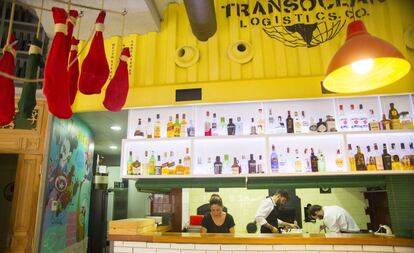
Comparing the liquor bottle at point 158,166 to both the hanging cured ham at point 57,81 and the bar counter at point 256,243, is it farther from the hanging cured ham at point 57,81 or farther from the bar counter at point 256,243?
the hanging cured ham at point 57,81

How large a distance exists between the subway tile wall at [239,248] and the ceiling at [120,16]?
9.37ft

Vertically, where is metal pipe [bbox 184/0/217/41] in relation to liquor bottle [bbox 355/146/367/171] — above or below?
above

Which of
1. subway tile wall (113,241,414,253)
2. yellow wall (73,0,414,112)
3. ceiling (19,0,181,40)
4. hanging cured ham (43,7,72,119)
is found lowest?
subway tile wall (113,241,414,253)

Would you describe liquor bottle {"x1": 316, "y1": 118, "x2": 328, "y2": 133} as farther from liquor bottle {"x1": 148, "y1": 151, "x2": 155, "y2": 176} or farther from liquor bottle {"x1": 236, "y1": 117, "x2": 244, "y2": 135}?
liquor bottle {"x1": 148, "y1": 151, "x2": 155, "y2": 176}

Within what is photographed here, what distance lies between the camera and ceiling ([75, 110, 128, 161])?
15.7 ft

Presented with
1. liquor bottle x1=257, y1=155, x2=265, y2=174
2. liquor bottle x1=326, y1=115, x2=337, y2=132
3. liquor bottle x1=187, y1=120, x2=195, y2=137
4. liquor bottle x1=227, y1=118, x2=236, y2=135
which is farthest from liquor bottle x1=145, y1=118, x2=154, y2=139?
liquor bottle x1=326, y1=115, x2=337, y2=132

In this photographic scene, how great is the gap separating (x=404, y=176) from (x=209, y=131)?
97.2 inches

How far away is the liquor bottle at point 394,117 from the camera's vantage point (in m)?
3.77

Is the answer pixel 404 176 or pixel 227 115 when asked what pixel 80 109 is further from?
pixel 404 176

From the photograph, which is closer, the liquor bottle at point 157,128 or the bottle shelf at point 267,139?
the bottle shelf at point 267,139

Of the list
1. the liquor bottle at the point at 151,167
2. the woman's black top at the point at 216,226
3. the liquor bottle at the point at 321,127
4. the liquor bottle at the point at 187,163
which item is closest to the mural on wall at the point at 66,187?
the liquor bottle at the point at 151,167

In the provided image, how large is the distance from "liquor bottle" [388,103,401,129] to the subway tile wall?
145 cm

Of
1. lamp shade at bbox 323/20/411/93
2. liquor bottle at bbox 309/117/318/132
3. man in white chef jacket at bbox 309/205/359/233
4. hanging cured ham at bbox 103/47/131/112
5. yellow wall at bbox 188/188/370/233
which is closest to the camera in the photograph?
lamp shade at bbox 323/20/411/93

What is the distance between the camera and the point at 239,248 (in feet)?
10.9
